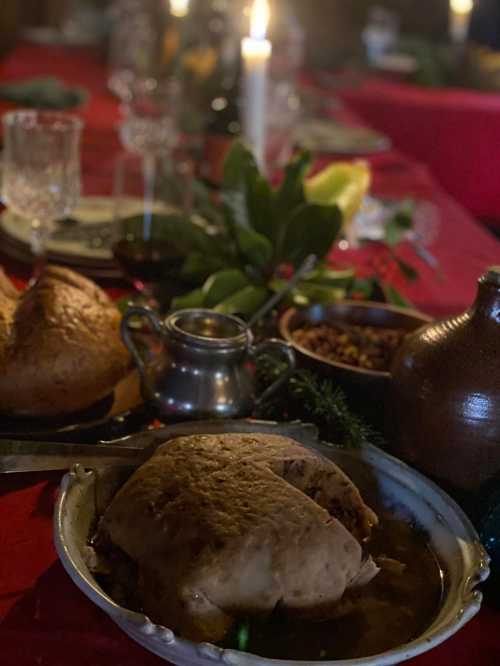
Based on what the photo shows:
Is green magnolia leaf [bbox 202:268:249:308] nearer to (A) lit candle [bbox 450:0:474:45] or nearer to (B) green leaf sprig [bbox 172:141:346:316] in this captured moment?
(B) green leaf sprig [bbox 172:141:346:316]

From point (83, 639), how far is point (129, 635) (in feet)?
0.10

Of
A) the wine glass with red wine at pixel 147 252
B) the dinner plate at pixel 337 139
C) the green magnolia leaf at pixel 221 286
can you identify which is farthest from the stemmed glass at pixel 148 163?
the dinner plate at pixel 337 139

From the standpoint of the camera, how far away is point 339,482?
1.80ft

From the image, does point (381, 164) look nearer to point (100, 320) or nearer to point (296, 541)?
point (100, 320)

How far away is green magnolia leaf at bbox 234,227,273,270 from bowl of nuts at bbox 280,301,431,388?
0.42 ft

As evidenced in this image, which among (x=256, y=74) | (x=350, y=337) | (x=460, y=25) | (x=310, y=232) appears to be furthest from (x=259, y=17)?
(x=460, y=25)

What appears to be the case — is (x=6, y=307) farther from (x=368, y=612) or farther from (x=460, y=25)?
(x=460, y=25)

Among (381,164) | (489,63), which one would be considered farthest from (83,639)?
(489,63)

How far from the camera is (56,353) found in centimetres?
68

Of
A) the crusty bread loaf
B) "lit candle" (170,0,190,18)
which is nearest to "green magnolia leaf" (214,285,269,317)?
the crusty bread loaf

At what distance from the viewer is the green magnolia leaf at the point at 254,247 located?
0.92 meters

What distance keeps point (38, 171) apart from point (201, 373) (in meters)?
0.47

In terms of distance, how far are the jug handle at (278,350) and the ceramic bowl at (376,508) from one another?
0.09 metres

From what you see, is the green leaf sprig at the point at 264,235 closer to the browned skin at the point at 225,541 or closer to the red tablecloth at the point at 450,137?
the browned skin at the point at 225,541
